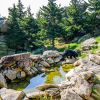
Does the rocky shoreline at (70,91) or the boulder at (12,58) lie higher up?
the boulder at (12,58)

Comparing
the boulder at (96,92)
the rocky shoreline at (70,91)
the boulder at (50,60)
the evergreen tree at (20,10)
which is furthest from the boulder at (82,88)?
the evergreen tree at (20,10)

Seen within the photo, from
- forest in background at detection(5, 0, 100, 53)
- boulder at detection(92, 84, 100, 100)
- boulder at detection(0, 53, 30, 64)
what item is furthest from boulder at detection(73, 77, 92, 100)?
forest in background at detection(5, 0, 100, 53)

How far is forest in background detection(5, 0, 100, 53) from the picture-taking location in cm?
4369

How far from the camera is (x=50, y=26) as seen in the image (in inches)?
1726

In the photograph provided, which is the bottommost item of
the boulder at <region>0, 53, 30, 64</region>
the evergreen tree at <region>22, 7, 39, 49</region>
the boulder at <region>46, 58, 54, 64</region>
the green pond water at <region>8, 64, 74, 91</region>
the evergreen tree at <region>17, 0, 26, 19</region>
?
the green pond water at <region>8, 64, 74, 91</region>

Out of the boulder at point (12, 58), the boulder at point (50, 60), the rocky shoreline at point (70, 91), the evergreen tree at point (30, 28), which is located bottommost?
the boulder at point (50, 60)

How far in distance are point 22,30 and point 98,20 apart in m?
15.1

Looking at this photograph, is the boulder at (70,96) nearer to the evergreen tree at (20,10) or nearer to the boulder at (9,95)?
the boulder at (9,95)

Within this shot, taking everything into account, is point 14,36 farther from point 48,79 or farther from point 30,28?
point 48,79

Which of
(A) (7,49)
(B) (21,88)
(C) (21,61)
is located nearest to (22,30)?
(A) (7,49)

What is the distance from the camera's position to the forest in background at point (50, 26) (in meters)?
43.7

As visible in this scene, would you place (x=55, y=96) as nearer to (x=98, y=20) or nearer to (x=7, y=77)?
(x=7, y=77)

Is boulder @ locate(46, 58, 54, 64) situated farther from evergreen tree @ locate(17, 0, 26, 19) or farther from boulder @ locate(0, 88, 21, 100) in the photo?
evergreen tree @ locate(17, 0, 26, 19)

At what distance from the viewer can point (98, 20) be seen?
48.2 meters
